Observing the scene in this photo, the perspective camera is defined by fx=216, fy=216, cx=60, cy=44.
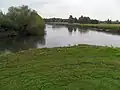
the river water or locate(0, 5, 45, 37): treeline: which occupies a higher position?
locate(0, 5, 45, 37): treeline

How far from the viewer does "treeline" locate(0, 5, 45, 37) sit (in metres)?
63.3

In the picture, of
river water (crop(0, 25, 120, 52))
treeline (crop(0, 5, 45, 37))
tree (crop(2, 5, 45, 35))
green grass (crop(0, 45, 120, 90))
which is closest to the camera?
green grass (crop(0, 45, 120, 90))

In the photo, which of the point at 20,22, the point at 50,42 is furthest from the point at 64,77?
the point at 20,22

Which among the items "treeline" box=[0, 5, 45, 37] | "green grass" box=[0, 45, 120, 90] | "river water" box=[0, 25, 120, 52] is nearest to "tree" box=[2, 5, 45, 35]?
"treeline" box=[0, 5, 45, 37]

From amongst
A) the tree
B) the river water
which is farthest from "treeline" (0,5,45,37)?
the river water

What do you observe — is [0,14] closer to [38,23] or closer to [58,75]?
[38,23]

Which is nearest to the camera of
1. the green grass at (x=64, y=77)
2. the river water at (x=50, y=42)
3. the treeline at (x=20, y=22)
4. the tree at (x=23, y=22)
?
the green grass at (x=64, y=77)

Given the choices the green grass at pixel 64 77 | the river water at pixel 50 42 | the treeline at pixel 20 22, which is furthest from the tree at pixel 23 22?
the green grass at pixel 64 77

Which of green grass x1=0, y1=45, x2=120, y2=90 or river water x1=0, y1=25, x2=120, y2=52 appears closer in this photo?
green grass x1=0, y1=45, x2=120, y2=90

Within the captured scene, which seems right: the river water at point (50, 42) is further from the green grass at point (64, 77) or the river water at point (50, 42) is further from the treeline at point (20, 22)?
the green grass at point (64, 77)

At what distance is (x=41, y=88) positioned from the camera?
898 cm

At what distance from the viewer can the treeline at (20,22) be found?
63.3 m

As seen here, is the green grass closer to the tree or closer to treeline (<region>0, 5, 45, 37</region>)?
treeline (<region>0, 5, 45, 37</region>)

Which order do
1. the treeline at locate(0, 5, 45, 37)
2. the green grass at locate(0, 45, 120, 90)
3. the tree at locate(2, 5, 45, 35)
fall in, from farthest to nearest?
the tree at locate(2, 5, 45, 35)
the treeline at locate(0, 5, 45, 37)
the green grass at locate(0, 45, 120, 90)
